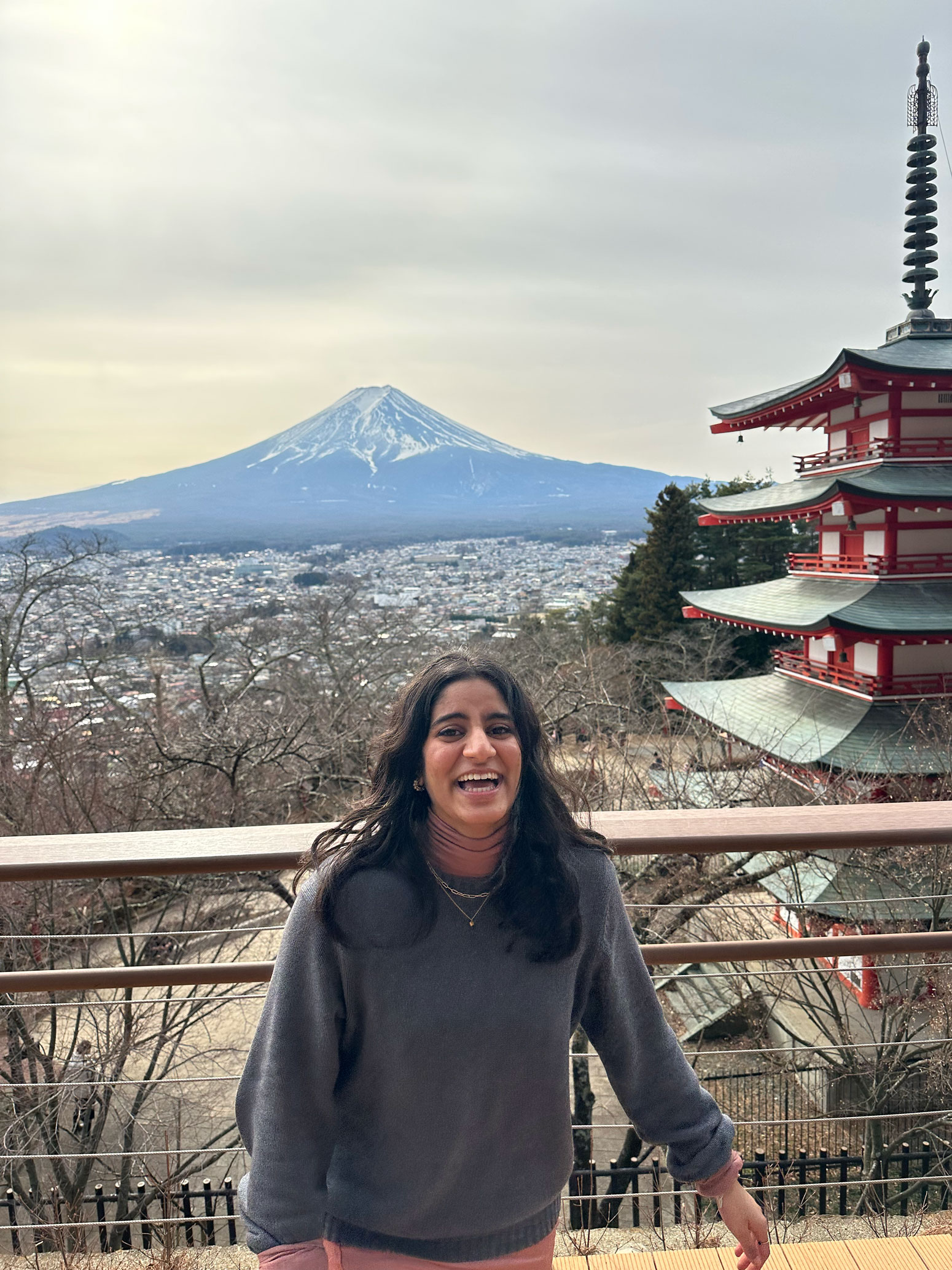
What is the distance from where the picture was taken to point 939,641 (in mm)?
13141

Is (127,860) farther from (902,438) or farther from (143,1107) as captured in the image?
(902,438)

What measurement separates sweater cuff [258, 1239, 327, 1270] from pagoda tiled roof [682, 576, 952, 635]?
12401mm

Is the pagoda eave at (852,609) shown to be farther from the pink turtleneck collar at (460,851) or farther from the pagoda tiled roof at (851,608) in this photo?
the pink turtleneck collar at (460,851)

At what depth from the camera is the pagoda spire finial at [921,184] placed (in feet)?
49.6

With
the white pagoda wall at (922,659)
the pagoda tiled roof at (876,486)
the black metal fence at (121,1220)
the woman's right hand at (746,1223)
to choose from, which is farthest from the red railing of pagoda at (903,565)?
the woman's right hand at (746,1223)

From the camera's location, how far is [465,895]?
1.30 metres

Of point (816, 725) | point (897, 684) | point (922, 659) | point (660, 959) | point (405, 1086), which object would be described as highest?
point (405, 1086)

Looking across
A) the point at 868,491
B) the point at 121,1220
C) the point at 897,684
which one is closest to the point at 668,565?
the point at 897,684

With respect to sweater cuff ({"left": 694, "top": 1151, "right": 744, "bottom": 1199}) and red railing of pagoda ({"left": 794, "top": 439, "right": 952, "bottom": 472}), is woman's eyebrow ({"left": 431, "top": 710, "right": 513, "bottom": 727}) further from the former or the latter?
red railing of pagoda ({"left": 794, "top": 439, "right": 952, "bottom": 472})

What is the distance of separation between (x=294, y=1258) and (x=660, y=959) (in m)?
0.90

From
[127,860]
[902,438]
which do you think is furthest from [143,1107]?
[902,438]

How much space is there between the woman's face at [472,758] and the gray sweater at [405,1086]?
115mm

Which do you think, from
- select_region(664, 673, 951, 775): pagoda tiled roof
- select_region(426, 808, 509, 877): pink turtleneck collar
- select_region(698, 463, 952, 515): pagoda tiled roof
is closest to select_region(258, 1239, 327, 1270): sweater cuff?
select_region(426, 808, 509, 877): pink turtleneck collar

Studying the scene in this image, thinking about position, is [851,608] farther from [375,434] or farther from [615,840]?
[375,434]
